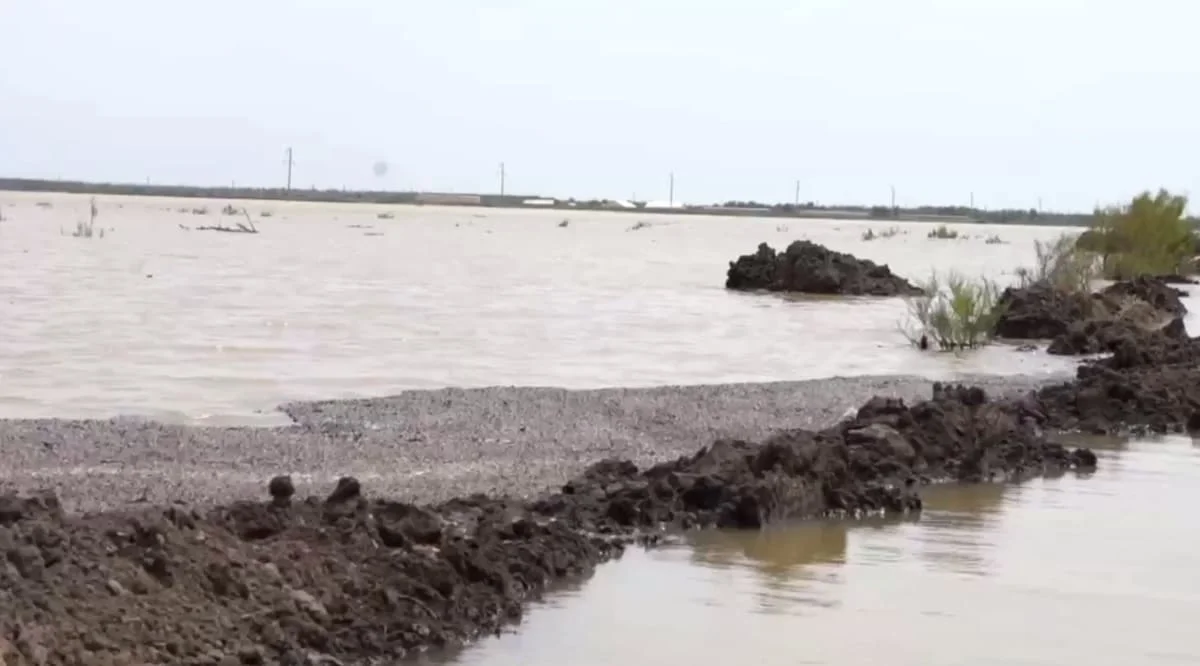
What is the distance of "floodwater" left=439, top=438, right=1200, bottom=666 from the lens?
7.66m

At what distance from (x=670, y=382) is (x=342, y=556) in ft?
38.2

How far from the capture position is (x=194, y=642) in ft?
21.3

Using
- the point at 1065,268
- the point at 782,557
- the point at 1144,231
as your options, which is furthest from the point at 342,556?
the point at 1144,231

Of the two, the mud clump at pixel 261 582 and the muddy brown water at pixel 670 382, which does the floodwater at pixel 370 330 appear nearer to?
the muddy brown water at pixel 670 382

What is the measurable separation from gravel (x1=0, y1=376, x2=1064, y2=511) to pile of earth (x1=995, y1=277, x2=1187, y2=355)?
813 cm

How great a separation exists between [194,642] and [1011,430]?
8737mm

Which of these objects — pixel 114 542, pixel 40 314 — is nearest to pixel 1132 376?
pixel 114 542

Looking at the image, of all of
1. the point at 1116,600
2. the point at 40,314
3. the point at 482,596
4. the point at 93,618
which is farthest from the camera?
the point at 40,314

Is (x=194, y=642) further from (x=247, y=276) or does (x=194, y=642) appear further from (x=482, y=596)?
(x=247, y=276)

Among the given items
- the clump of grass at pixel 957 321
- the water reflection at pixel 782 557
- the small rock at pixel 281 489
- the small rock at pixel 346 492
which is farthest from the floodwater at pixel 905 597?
the clump of grass at pixel 957 321

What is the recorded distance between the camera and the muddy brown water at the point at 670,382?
7984 mm

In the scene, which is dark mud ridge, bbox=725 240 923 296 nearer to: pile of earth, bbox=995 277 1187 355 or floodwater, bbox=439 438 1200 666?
pile of earth, bbox=995 277 1187 355

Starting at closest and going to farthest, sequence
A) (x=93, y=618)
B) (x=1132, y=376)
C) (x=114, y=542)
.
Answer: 1. (x=93, y=618)
2. (x=114, y=542)
3. (x=1132, y=376)

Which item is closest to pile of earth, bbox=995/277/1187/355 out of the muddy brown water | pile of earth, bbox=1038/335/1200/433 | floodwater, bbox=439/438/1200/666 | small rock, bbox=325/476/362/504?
the muddy brown water
